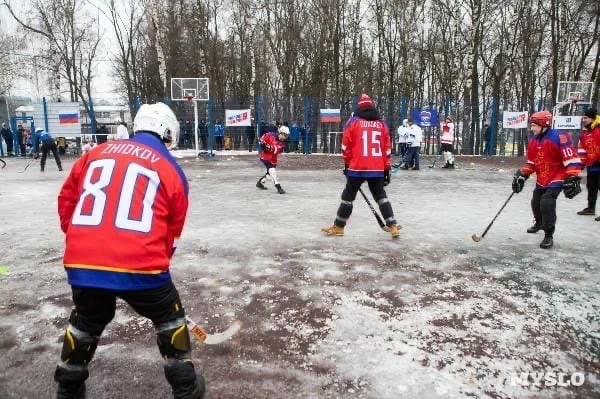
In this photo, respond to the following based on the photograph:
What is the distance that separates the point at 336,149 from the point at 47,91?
2834cm

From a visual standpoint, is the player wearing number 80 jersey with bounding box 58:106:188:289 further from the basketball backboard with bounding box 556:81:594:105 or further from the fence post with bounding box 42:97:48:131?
the basketball backboard with bounding box 556:81:594:105

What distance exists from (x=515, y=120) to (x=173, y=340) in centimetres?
2231

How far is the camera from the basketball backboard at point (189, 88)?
19.9 metres

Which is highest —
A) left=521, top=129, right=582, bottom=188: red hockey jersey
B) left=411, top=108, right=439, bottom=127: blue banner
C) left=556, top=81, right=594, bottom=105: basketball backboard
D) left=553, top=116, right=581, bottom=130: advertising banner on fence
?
left=556, top=81, right=594, bottom=105: basketball backboard

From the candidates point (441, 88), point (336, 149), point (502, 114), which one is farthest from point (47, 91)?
point (502, 114)

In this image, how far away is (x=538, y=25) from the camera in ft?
92.8

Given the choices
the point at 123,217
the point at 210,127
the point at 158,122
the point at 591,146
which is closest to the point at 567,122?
the point at 591,146

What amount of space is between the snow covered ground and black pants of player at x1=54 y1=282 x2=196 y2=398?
0.32 meters

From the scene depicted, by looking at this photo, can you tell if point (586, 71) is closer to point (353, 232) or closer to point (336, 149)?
point (336, 149)

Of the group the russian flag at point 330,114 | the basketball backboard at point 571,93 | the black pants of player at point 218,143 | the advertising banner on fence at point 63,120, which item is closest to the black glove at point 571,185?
the russian flag at point 330,114

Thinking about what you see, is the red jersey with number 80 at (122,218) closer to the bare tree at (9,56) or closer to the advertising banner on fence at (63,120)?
the advertising banner on fence at (63,120)

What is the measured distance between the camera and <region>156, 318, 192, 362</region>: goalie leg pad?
2578 mm

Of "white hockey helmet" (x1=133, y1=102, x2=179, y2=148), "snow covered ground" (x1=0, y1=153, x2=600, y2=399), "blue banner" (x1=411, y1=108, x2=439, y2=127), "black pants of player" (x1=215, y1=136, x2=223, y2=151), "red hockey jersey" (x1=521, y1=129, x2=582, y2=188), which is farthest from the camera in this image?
"black pants of player" (x1=215, y1=136, x2=223, y2=151)

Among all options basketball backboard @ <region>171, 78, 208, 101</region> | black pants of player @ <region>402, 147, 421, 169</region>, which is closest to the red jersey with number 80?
black pants of player @ <region>402, 147, 421, 169</region>
